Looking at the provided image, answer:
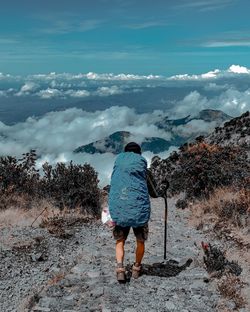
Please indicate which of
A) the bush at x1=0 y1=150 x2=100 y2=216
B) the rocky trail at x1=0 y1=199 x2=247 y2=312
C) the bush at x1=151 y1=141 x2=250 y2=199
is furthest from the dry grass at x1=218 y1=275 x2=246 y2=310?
the bush at x1=151 y1=141 x2=250 y2=199

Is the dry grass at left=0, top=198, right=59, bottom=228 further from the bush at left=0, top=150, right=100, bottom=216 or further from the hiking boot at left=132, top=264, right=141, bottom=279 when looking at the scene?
the hiking boot at left=132, top=264, right=141, bottom=279

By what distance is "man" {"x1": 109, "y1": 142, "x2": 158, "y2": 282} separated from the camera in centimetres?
838

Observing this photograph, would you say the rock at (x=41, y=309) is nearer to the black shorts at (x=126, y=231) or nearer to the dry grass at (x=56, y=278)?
the dry grass at (x=56, y=278)

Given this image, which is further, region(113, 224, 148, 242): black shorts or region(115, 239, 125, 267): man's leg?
region(113, 224, 148, 242): black shorts

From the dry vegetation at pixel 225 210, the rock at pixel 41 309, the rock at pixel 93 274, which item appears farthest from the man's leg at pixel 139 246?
the dry vegetation at pixel 225 210

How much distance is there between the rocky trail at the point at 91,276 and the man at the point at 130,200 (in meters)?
0.49

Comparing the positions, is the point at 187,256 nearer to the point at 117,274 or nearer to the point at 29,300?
the point at 117,274

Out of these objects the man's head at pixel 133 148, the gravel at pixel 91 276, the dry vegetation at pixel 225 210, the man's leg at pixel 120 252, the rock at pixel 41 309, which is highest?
the man's head at pixel 133 148

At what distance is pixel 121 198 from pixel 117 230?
0.54 meters

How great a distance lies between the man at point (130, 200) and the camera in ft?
27.5

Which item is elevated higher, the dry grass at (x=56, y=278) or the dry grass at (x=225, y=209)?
the dry grass at (x=56, y=278)

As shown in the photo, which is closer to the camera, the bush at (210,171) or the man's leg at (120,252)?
the man's leg at (120,252)

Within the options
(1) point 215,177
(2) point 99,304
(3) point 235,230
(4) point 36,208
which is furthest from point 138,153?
(1) point 215,177

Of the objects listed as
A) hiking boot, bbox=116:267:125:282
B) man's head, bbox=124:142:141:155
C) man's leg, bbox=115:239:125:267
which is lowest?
hiking boot, bbox=116:267:125:282
